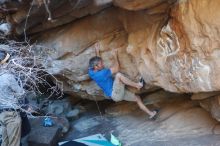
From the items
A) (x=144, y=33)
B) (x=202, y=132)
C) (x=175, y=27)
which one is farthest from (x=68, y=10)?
(x=202, y=132)

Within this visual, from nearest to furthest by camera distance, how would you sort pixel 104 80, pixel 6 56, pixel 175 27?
pixel 175 27 → pixel 6 56 → pixel 104 80

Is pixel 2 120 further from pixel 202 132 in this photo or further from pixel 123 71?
pixel 202 132

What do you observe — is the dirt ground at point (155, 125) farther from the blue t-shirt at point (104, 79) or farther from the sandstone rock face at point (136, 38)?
the blue t-shirt at point (104, 79)

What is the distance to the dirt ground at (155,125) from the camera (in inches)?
202

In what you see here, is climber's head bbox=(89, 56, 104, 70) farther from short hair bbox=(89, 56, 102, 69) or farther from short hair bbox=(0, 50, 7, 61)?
short hair bbox=(0, 50, 7, 61)

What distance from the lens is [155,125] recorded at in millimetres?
5625

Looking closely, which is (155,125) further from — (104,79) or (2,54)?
(2,54)

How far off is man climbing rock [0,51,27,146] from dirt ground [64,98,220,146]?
4.18ft

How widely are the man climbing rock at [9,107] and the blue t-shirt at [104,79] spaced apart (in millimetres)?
1174

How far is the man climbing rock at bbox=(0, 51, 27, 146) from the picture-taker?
456cm

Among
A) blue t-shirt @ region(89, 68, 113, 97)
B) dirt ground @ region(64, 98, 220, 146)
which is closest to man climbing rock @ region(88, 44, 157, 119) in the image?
blue t-shirt @ region(89, 68, 113, 97)

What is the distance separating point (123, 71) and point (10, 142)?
6.27 ft

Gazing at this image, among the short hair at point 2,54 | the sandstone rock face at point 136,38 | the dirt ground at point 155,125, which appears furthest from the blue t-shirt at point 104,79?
the short hair at point 2,54

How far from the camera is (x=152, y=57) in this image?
4777 mm
